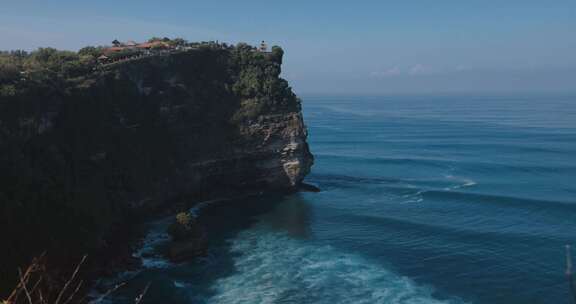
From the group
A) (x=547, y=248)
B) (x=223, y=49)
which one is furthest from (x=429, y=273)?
(x=223, y=49)

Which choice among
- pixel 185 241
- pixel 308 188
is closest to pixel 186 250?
pixel 185 241

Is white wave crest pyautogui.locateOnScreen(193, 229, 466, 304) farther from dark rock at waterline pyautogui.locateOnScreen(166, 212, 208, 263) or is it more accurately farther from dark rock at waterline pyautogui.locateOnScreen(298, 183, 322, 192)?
dark rock at waterline pyautogui.locateOnScreen(298, 183, 322, 192)

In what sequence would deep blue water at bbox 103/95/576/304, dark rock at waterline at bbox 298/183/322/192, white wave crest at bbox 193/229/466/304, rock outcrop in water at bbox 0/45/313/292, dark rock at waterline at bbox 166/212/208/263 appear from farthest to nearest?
dark rock at waterline at bbox 298/183/322/192
dark rock at waterline at bbox 166/212/208/263
deep blue water at bbox 103/95/576/304
rock outcrop in water at bbox 0/45/313/292
white wave crest at bbox 193/229/466/304

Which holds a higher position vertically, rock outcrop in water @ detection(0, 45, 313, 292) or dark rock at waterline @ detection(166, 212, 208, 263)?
rock outcrop in water @ detection(0, 45, 313, 292)

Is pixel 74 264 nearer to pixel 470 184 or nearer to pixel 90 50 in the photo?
pixel 90 50

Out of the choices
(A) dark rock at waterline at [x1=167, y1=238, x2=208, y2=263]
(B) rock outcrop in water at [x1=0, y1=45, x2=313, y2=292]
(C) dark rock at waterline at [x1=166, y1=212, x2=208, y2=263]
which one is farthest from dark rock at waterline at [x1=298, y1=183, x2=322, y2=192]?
(A) dark rock at waterline at [x1=167, y1=238, x2=208, y2=263]
